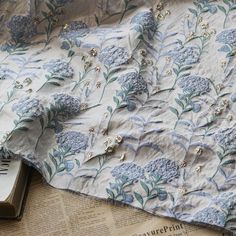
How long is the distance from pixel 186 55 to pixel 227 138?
217mm

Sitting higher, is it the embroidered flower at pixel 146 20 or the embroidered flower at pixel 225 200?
the embroidered flower at pixel 146 20

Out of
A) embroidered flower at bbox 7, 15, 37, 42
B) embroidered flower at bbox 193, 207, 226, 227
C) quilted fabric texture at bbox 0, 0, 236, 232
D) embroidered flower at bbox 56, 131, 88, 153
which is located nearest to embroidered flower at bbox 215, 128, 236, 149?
quilted fabric texture at bbox 0, 0, 236, 232

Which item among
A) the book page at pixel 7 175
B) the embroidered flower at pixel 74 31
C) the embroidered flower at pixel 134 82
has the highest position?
the embroidered flower at pixel 74 31

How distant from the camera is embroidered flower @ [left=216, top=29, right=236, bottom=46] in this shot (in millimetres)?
1018

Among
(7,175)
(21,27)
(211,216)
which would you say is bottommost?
(211,216)

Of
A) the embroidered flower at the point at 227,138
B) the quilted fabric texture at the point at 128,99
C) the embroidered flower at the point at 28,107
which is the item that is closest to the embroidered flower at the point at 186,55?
the quilted fabric texture at the point at 128,99

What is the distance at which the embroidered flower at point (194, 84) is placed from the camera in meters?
0.96

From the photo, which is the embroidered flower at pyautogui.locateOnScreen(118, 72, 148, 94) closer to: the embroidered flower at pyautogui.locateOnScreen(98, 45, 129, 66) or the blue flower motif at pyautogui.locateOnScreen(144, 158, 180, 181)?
the embroidered flower at pyautogui.locateOnScreen(98, 45, 129, 66)

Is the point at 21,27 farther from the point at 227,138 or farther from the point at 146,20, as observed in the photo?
the point at 227,138

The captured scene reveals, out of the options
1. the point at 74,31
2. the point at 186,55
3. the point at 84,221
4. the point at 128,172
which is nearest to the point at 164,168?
the point at 128,172

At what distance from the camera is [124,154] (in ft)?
2.96

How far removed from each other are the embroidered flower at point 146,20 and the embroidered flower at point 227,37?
0.14m

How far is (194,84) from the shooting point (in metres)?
0.97

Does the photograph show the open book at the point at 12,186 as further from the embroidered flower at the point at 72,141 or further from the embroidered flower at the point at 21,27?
the embroidered flower at the point at 21,27
